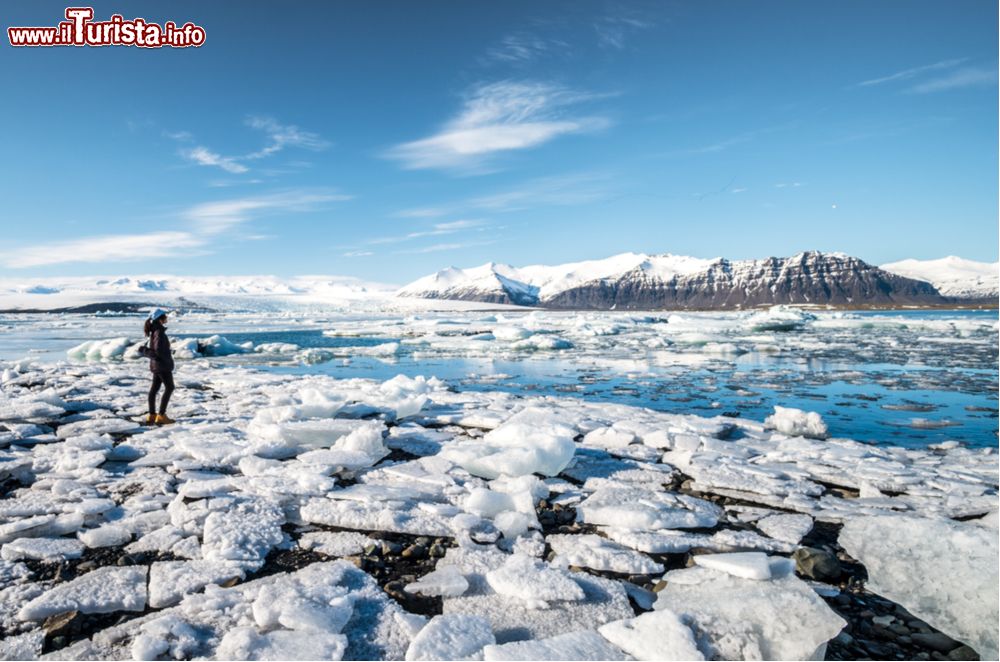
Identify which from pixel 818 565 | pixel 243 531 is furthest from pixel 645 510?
pixel 243 531

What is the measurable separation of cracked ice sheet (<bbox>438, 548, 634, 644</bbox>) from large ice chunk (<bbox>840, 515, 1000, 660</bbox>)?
142 centimetres

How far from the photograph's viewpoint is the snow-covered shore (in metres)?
2.32

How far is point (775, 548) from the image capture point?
10.4 ft

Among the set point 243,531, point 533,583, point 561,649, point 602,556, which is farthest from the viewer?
point 243,531

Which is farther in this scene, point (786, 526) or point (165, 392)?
point (165, 392)

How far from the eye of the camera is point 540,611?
2.55 m

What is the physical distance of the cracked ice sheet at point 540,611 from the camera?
2.41 metres

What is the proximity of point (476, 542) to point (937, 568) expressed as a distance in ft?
8.50

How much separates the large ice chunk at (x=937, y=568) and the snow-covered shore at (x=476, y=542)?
0.01 metres

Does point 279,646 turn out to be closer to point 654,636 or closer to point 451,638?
point 451,638

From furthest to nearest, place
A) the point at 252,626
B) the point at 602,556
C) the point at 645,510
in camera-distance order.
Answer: the point at 645,510, the point at 602,556, the point at 252,626

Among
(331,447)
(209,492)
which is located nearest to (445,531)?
(209,492)

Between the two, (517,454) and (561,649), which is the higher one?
(517,454)

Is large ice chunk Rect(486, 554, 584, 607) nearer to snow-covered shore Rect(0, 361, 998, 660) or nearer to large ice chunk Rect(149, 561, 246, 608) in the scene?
snow-covered shore Rect(0, 361, 998, 660)
